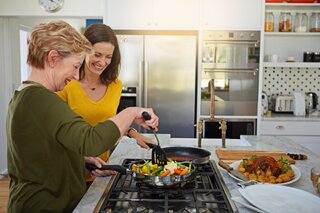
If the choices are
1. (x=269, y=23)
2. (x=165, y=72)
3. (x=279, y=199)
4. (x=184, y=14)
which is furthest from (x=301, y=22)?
(x=279, y=199)

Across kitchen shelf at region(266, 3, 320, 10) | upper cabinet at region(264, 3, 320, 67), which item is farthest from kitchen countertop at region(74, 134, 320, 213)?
kitchen shelf at region(266, 3, 320, 10)

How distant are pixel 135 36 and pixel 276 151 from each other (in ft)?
7.27

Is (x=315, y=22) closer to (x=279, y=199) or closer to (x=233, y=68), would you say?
(x=233, y=68)

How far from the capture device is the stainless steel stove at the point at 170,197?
1154 mm

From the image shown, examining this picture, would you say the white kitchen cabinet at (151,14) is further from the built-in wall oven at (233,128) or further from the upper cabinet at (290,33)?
the built-in wall oven at (233,128)

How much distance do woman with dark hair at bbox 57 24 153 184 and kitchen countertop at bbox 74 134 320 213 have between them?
161 millimetres

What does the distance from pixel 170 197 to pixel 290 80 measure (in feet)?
11.7

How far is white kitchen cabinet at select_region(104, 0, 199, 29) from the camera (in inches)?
149

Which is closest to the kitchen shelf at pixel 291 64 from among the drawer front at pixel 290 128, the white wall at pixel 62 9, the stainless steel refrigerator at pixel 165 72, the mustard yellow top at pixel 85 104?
the drawer front at pixel 290 128

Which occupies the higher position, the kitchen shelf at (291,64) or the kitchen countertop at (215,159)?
the kitchen shelf at (291,64)

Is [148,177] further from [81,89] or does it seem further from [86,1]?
[86,1]

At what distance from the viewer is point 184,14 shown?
3.81 metres

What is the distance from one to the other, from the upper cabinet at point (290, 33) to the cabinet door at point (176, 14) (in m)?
0.90

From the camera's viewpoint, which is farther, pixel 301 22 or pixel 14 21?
pixel 14 21
